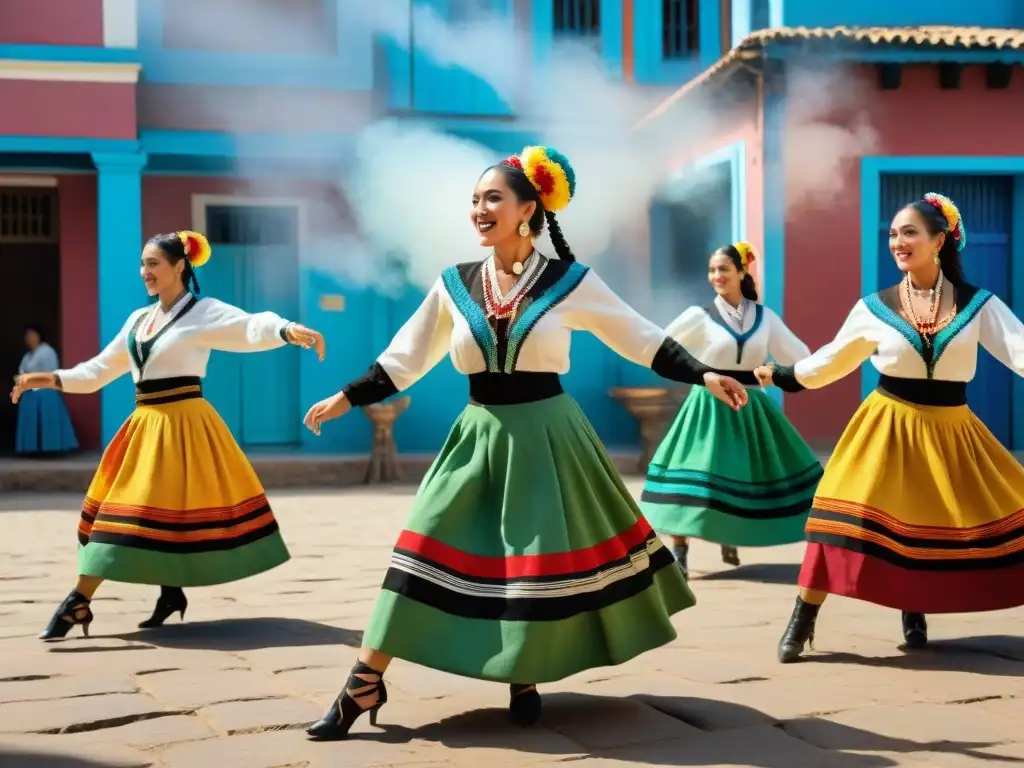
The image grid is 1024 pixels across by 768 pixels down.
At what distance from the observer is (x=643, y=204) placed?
15133 millimetres

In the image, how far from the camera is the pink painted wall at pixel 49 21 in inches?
535

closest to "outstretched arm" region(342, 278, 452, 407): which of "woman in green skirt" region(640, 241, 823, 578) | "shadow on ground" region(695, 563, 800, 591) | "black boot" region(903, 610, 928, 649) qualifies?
"black boot" region(903, 610, 928, 649)

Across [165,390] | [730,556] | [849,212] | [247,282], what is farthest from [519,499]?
[247,282]

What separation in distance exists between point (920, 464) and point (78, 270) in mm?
11740

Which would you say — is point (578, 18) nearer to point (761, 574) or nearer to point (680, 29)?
point (680, 29)

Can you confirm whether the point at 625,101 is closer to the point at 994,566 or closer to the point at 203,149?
the point at 203,149

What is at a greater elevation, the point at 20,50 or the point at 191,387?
the point at 20,50

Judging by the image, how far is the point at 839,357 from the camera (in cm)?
527

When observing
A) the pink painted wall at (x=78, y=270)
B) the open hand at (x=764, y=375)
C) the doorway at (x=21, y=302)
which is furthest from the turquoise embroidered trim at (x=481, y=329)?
the doorway at (x=21, y=302)

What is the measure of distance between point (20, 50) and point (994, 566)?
1113cm

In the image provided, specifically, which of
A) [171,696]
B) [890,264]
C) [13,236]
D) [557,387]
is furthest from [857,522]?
[13,236]

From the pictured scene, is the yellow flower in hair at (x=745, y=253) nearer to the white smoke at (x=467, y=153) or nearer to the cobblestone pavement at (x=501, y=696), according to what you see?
the cobblestone pavement at (x=501, y=696)

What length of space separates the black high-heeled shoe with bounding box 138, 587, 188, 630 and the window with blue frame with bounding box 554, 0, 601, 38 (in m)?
10.5

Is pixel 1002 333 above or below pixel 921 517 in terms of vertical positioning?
above
